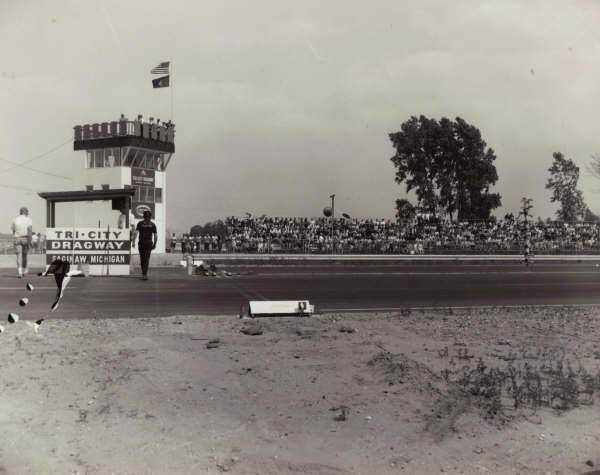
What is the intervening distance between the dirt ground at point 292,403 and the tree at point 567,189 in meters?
27.3

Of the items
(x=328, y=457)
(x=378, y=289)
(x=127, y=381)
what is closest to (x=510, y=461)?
(x=328, y=457)

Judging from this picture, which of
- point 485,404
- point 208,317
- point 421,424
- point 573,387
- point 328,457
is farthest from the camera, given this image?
point 208,317

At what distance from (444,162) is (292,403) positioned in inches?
1581

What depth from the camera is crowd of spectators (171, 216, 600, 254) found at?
33469 mm

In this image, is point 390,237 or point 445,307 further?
point 390,237

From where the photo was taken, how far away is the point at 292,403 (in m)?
5.62

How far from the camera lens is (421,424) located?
536 cm

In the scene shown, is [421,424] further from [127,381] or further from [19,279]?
[19,279]

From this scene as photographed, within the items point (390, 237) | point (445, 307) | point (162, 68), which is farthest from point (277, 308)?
point (390, 237)

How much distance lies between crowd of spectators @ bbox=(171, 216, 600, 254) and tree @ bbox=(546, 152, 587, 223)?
819 mm

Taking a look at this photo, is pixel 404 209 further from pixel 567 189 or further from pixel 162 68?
pixel 162 68

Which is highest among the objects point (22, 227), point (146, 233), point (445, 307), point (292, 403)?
point (22, 227)

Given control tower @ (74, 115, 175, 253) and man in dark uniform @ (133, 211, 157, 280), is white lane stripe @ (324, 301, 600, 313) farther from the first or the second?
control tower @ (74, 115, 175, 253)

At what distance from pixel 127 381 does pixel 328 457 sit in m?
2.33
